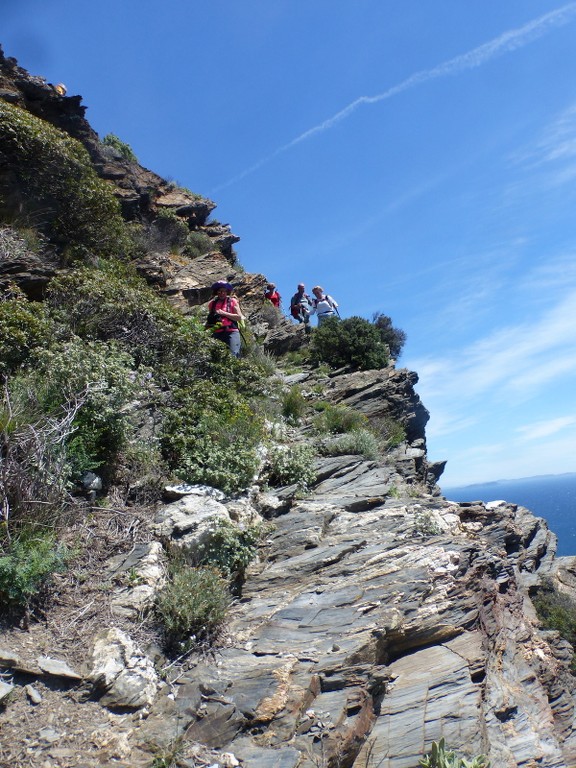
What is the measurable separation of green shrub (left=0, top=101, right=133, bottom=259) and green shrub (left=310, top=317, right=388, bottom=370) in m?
6.54

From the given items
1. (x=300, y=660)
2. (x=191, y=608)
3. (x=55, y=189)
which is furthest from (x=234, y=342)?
(x=300, y=660)

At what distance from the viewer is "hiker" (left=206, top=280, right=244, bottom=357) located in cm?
1203

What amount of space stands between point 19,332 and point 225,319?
4486mm

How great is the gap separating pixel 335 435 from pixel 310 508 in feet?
11.0

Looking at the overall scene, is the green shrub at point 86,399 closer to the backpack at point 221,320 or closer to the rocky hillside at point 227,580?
the rocky hillside at point 227,580

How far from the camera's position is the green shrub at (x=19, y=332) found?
28.0 feet

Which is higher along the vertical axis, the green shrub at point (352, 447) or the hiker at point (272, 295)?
the hiker at point (272, 295)

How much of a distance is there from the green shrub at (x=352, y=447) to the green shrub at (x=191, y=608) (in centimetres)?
501

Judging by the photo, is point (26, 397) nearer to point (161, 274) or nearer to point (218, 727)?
point (218, 727)

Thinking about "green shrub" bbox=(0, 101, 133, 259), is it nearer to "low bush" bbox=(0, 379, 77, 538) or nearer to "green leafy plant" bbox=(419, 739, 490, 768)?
"low bush" bbox=(0, 379, 77, 538)

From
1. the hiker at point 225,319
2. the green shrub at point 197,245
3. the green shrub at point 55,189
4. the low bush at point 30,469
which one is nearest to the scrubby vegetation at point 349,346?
the hiker at point 225,319

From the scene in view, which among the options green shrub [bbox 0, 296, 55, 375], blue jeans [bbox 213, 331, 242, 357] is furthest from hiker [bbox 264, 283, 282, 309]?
green shrub [bbox 0, 296, 55, 375]

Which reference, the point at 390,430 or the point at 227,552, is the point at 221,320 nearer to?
the point at 390,430

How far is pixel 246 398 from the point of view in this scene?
10.7 metres
